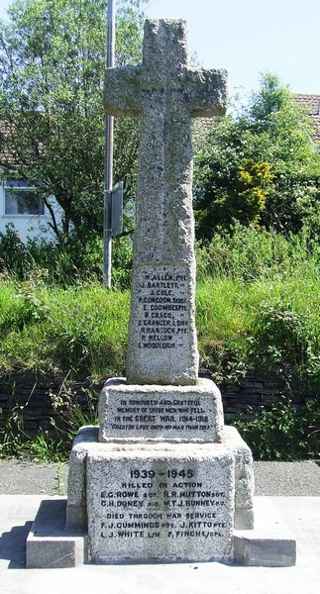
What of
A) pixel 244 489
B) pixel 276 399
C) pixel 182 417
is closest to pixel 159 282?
pixel 182 417

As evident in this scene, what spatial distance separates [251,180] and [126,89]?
1233 centimetres

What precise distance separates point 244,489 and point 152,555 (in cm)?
68

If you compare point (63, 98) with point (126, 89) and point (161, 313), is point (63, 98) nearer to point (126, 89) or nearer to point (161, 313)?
point (126, 89)

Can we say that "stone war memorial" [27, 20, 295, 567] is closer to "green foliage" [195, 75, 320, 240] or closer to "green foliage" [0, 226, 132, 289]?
"green foliage" [0, 226, 132, 289]

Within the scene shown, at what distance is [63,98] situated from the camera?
1454 centimetres

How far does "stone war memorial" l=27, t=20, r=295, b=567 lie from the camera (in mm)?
4613

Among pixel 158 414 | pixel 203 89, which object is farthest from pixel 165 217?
pixel 158 414

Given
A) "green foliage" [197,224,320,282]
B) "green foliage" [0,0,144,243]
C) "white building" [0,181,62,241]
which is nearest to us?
"green foliage" [197,224,320,282]

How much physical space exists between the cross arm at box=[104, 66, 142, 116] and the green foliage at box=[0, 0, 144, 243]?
32.7 ft

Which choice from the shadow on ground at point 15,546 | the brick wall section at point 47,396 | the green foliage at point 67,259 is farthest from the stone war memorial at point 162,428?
the green foliage at point 67,259

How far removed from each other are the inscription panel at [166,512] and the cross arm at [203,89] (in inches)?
85.9

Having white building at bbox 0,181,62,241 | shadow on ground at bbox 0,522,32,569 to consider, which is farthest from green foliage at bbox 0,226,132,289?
shadow on ground at bbox 0,522,32,569

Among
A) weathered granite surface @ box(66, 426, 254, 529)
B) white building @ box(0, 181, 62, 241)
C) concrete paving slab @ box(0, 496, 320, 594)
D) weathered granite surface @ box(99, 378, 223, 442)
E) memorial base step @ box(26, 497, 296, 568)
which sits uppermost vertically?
white building @ box(0, 181, 62, 241)

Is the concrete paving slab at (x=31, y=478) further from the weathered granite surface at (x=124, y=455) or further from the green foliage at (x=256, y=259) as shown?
the green foliage at (x=256, y=259)
